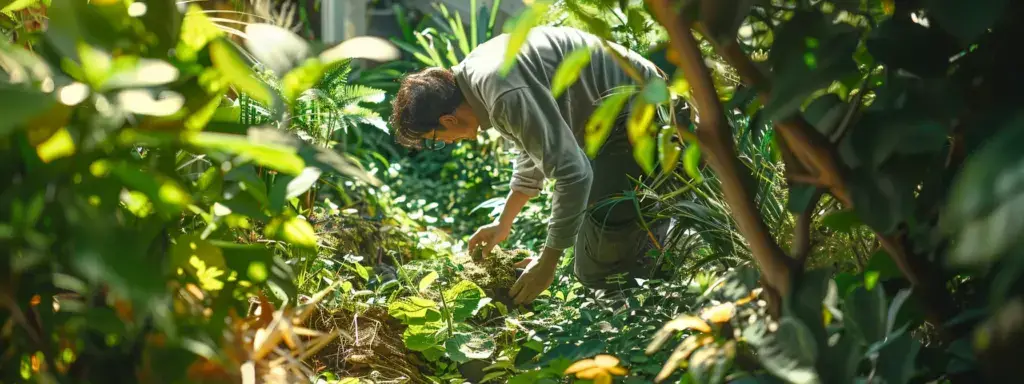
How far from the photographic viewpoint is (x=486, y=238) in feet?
8.65

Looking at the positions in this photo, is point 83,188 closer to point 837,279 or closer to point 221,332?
point 221,332

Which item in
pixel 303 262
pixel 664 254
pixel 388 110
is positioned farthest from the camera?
pixel 388 110

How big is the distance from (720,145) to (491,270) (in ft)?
6.77

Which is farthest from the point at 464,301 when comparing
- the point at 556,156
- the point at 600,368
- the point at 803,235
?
the point at 803,235

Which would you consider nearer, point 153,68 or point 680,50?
point 153,68

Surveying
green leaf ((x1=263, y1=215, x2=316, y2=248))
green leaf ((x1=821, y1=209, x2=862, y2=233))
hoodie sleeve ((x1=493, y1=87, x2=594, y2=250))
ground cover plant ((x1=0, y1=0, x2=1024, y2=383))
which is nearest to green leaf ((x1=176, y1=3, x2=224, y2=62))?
ground cover plant ((x1=0, y1=0, x2=1024, y2=383))

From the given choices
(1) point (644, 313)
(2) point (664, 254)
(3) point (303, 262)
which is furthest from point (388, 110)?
(1) point (644, 313)

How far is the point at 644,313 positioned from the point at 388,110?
3497mm

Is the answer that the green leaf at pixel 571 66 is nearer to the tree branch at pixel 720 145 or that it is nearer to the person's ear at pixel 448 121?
the tree branch at pixel 720 145

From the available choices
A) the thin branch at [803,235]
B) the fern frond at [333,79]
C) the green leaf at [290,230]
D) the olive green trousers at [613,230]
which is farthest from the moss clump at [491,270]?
the thin branch at [803,235]

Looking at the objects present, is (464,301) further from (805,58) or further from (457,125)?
(805,58)

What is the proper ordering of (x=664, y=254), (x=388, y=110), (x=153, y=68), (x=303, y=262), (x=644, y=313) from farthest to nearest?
1. (x=388, y=110)
2. (x=303, y=262)
3. (x=664, y=254)
4. (x=644, y=313)
5. (x=153, y=68)

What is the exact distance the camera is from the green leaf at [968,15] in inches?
16.6

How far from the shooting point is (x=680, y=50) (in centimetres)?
56
